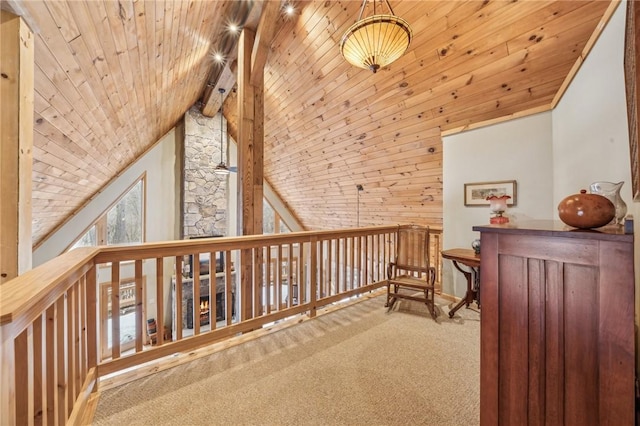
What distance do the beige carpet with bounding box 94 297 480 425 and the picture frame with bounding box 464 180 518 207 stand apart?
5.00ft

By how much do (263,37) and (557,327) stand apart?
132 inches

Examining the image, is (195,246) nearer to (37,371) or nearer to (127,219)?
(37,371)

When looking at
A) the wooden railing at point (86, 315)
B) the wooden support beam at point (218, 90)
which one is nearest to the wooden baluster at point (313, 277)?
the wooden railing at point (86, 315)

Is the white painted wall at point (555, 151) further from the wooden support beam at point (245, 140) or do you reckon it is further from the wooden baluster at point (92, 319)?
the wooden baluster at point (92, 319)

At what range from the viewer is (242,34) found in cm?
301

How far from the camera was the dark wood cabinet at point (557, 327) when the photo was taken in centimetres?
88

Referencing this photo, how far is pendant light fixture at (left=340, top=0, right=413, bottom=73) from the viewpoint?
179 cm

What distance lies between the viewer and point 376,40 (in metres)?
1.88

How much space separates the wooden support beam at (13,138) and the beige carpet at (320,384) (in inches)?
41.0

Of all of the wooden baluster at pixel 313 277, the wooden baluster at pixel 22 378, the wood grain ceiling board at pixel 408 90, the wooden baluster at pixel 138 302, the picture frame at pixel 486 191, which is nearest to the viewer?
the wooden baluster at pixel 22 378

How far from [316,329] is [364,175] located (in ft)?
10.2

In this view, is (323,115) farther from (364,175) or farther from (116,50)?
(116,50)

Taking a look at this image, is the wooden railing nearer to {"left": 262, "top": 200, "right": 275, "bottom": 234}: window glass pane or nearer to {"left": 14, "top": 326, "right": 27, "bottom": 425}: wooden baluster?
{"left": 14, "top": 326, "right": 27, "bottom": 425}: wooden baluster

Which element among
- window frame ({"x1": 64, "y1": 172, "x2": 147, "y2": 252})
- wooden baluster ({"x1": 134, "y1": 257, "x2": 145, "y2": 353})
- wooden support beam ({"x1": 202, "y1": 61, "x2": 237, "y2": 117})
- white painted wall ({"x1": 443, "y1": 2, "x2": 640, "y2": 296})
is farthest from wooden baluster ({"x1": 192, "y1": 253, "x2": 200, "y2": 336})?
window frame ({"x1": 64, "y1": 172, "x2": 147, "y2": 252})
